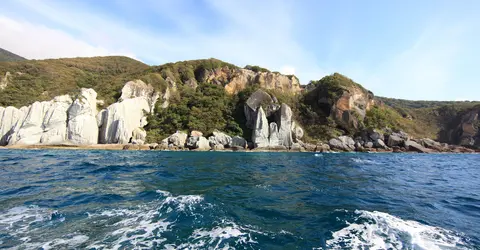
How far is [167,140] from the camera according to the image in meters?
44.8

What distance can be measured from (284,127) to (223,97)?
74.1ft

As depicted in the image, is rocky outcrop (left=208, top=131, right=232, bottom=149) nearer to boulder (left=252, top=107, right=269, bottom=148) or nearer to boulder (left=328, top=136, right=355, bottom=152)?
boulder (left=252, top=107, right=269, bottom=148)

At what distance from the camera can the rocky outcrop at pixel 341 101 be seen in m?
59.5

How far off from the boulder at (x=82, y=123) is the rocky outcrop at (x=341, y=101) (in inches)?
2133

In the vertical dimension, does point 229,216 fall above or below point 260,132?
below

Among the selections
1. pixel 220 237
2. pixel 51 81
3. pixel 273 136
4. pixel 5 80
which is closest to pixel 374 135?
pixel 273 136

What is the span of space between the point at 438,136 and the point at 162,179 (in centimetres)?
9716

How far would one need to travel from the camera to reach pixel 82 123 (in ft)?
133

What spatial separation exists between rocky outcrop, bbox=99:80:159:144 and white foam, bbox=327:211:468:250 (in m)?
43.7

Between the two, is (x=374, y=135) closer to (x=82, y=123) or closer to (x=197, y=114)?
(x=197, y=114)

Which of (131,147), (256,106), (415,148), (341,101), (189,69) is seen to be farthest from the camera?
(189,69)

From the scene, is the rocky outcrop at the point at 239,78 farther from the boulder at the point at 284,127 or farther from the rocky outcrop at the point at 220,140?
the rocky outcrop at the point at 220,140

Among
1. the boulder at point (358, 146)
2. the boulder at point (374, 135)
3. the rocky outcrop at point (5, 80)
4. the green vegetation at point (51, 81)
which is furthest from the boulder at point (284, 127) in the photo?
the rocky outcrop at point (5, 80)

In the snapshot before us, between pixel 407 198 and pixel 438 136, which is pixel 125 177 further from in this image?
pixel 438 136
